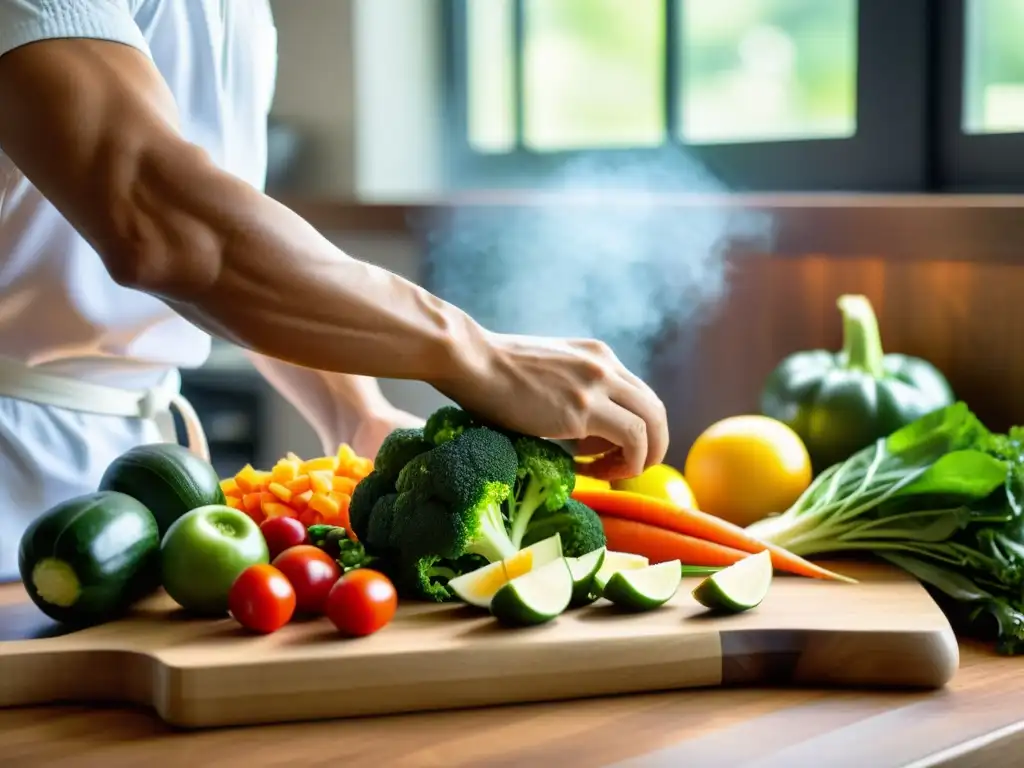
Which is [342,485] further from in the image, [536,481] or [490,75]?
[490,75]

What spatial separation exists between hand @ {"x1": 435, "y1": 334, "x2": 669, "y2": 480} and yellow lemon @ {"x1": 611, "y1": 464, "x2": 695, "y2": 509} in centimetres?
26

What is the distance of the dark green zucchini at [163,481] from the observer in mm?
1235

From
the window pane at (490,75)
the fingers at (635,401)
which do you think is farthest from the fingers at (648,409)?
the window pane at (490,75)

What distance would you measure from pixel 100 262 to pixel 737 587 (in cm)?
72

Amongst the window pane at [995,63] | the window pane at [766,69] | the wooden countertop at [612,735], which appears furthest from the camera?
the window pane at [766,69]

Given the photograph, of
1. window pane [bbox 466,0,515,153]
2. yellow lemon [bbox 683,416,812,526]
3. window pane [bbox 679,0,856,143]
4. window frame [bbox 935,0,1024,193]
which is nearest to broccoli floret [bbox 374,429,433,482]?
yellow lemon [bbox 683,416,812,526]

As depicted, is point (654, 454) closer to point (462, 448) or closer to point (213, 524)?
point (462, 448)

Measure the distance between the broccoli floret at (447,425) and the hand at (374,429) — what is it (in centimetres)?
36

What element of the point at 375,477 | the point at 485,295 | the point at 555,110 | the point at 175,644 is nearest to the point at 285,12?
the point at 555,110

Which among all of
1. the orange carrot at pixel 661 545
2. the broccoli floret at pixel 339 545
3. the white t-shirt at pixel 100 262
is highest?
the white t-shirt at pixel 100 262

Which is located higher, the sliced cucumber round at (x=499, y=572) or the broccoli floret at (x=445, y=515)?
the broccoli floret at (x=445, y=515)

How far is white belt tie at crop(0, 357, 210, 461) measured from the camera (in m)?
1.38

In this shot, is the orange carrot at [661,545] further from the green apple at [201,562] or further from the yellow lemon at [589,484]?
the green apple at [201,562]

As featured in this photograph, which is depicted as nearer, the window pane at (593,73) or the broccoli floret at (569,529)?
the broccoli floret at (569,529)
